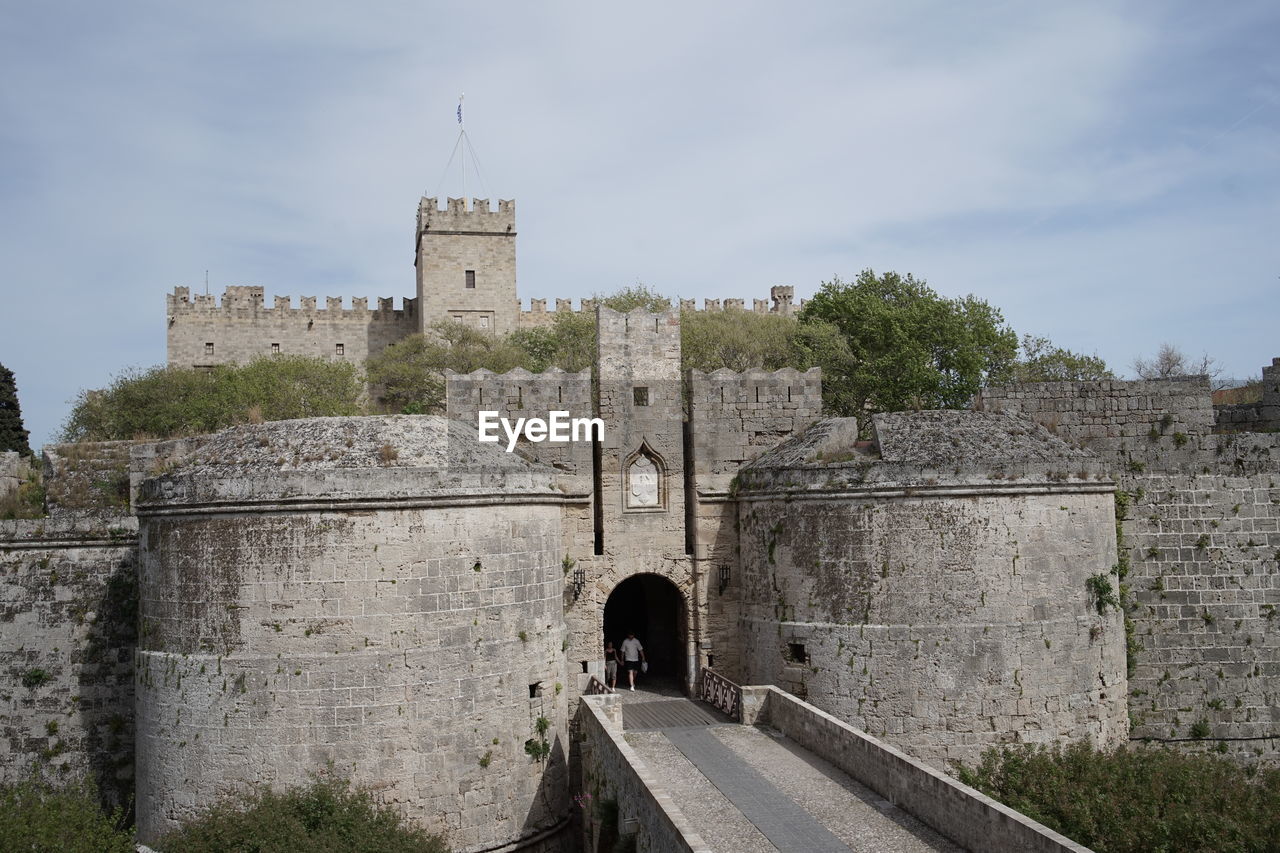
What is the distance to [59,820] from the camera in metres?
14.5

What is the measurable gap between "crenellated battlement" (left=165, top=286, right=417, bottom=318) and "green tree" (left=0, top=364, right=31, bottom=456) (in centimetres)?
1497

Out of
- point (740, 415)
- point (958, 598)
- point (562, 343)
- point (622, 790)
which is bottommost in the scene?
point (622, 790)

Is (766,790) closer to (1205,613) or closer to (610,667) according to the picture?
(610,667)

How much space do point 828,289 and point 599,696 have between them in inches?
1100

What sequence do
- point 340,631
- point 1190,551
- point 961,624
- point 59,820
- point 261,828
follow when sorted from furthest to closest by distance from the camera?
point 1190,551 < point 961,624 < point 59,820 < point 340,631 < point 261,828

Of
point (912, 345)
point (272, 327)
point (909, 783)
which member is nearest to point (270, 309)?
point (272, 327)

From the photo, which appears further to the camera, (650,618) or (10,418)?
(10,418)

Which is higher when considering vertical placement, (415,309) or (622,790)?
(415,309)

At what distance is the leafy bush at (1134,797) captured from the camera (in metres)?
12.1

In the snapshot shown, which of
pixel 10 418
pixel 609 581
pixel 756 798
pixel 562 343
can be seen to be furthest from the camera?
pixel 562 343

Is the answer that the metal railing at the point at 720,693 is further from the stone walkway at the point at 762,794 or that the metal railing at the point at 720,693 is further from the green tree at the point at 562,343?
the green tree at the point at 562,343

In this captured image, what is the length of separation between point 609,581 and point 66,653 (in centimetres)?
967

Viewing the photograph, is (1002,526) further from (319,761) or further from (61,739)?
(61,739)

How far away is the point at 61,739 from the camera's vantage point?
16.6 meters
